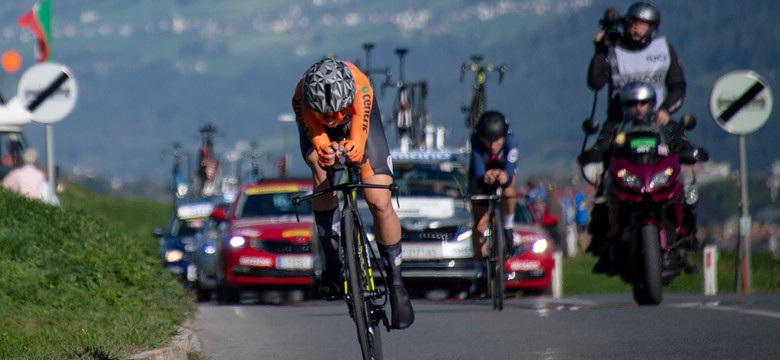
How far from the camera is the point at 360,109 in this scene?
33.4 feet

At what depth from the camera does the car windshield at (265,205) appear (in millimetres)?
21938

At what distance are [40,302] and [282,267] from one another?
22.8ft

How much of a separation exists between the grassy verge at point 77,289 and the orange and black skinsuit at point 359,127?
1802 millimetres

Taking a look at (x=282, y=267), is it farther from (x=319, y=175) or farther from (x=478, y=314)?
(x=319, y=175)

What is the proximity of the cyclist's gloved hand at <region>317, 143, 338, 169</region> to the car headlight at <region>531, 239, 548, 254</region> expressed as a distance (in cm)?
985

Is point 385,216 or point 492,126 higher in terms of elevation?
point 492,126

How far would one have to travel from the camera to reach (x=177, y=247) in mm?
29688

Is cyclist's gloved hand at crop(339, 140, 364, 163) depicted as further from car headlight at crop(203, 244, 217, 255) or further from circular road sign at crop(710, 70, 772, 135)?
car headlight at crop(203, 244, 217, 255)

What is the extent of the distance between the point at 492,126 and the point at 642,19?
1.50m

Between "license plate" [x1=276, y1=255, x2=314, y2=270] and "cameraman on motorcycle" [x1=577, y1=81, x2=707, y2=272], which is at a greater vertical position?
"cameraman on motorcycle" [x1=577, y1=81, x2=707, y2=272]

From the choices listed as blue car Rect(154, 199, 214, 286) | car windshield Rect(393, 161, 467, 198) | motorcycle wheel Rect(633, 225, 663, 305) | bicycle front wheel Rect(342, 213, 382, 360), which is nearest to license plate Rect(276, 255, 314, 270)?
car windshield Rect(393, 161, 467, 198)

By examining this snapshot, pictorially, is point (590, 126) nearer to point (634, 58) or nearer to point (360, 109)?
point (634, 58)

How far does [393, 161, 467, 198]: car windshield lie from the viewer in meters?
20.0

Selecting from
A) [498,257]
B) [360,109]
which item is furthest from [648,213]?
[360,109]
